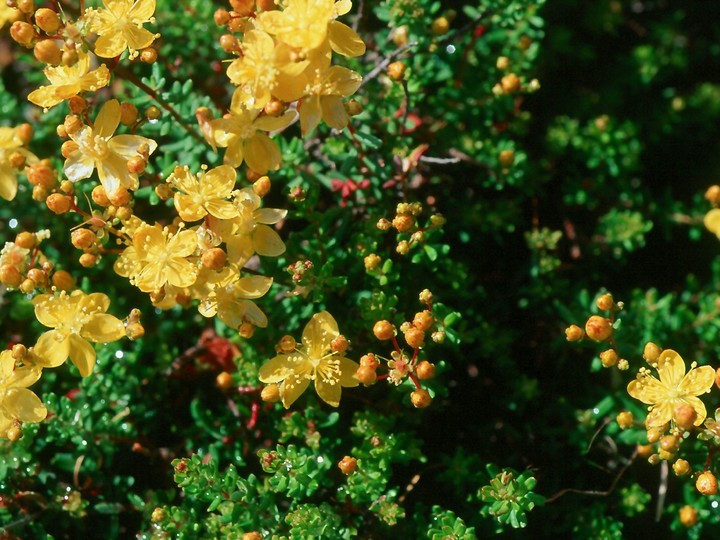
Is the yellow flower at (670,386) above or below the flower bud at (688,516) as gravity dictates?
above

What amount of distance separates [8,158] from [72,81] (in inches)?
14.8

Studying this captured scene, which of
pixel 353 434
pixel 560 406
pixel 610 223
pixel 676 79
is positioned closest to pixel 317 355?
pixel 353 434

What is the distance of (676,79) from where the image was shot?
14.9 feet

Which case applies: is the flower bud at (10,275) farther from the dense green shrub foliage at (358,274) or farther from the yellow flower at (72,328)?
the yellow flower at (72,328)

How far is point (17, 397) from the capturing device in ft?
8.72

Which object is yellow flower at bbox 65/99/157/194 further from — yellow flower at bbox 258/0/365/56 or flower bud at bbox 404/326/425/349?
flower bud at bbox 404/326/425/349

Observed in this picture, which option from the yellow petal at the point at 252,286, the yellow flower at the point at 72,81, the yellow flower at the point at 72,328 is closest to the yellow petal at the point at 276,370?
the yellow petal at the point at 252,286

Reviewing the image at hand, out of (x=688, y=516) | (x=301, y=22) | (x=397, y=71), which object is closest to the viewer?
(x=301, y=22)

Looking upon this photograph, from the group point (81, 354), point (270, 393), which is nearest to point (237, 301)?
point (270, 393)

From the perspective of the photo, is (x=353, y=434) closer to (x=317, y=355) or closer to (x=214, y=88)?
(x=317, y=355)

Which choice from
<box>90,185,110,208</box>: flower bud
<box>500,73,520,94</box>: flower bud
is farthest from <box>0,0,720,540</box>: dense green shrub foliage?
<box>500,73,520,94</box>: flower bud

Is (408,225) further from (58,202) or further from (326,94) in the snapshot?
(58,202)

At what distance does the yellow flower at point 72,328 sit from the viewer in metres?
2.65

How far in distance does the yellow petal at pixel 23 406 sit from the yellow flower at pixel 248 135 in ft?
3.55
